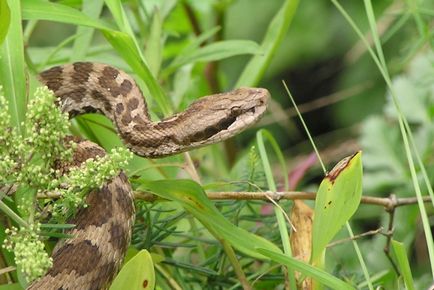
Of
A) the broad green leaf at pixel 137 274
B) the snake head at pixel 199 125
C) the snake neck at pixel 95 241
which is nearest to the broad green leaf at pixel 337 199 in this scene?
the broad green leaf at pixel 137 274

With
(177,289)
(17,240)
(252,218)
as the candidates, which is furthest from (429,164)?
(17,240)

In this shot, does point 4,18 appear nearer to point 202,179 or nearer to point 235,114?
point 235,114

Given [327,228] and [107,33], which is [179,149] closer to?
[107,33]

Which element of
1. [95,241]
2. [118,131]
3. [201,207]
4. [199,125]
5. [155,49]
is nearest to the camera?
[201,207]

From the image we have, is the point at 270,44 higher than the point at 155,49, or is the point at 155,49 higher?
the point at 155,49

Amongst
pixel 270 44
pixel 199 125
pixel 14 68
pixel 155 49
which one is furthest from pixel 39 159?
pixel 270 44
